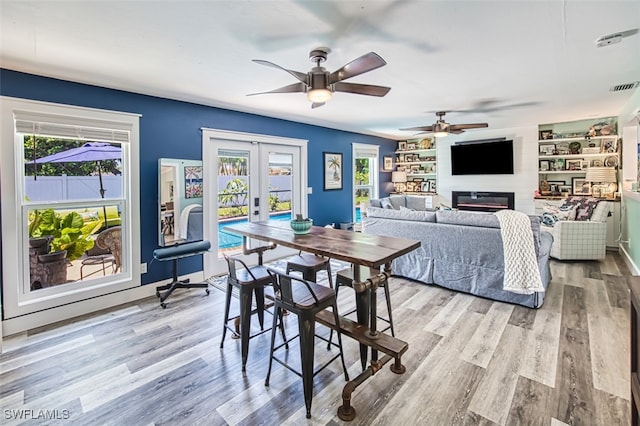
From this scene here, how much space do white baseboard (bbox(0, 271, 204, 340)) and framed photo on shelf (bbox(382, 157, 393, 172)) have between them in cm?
562

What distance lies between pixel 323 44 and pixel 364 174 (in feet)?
16.3

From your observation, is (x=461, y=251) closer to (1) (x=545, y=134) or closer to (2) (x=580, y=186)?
(2) (x=580, y=186)

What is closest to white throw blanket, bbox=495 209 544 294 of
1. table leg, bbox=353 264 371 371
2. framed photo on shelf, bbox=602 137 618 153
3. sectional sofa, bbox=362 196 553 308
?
sectional sofa, bbox=362 196 553 308

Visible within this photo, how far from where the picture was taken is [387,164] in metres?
7.80

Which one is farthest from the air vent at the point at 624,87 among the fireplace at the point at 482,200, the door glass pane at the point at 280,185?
the door glass pane at the point at 280,185

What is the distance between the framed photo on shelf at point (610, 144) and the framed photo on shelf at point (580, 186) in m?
0.65

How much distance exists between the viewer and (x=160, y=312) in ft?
10.6

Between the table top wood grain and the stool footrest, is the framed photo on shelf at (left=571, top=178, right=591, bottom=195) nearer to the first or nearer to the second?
the table top wood grain

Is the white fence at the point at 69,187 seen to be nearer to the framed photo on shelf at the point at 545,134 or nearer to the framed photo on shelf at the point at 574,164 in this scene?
the framed photo on shelf at the point at 545,134

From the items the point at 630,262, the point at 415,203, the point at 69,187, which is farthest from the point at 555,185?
the point at 69,187

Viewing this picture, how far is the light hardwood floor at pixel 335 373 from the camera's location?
1823 millimetres

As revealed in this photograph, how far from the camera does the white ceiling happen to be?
190 cm

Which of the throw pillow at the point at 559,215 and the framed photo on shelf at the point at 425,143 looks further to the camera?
the framed photo on shelf at the point at 425,143

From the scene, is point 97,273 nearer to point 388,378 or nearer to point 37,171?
point 37,171
